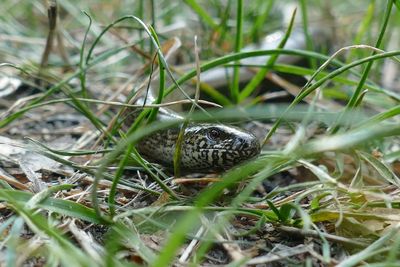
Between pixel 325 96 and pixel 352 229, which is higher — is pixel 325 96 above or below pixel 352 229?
above

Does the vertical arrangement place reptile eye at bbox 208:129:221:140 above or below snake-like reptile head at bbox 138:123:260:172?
above

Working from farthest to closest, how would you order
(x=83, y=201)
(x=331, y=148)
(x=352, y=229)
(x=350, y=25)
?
(x=350, y=25), (x=83, y=201), (x=352, y=229), (x=331, y=148)

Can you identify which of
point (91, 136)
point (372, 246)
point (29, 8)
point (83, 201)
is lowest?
point (372, 246)

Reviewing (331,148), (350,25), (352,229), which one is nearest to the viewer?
(331,148)

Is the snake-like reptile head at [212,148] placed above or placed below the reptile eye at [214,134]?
below

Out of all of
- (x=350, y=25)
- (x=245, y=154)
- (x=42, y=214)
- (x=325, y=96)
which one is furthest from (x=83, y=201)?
(x=350, y=25)

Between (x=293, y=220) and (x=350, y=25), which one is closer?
(x=293, y=220)

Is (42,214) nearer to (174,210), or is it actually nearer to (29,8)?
(174,210)
